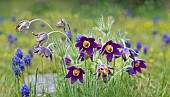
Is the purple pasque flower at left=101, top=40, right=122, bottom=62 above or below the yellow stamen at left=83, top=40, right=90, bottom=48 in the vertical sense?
below

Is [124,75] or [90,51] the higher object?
[90,51]

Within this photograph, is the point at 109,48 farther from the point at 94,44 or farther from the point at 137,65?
the point at 137,65

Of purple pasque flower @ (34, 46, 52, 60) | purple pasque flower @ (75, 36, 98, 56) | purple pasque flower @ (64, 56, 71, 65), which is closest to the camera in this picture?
purple pasque flower @ (75, 36, 98, 56)

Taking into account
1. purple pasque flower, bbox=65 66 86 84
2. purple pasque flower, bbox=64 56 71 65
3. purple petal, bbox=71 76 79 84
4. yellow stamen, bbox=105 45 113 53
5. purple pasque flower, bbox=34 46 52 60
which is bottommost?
purple petal, bbox=71 76 79 84

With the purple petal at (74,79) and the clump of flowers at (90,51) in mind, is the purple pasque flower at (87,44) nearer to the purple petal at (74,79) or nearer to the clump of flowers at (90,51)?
the clump of flowers at (90,51)

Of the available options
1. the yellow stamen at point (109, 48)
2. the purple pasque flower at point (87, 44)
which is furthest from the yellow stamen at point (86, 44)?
the yellow stamen at point (109, 48)

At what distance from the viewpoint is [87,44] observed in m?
2.46

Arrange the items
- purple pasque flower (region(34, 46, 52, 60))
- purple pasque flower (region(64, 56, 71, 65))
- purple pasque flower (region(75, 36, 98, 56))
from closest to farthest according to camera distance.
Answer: purple pasque flower (region(75, 36, 98, 56))
purple pasque flower (region(34, 46, 52, 60))
purple pasque flower (region(64, 56, 71, 65))

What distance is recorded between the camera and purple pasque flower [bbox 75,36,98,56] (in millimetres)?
2449

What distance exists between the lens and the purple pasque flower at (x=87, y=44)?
2.45 metres

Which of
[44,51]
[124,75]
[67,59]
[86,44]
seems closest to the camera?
[86,44]

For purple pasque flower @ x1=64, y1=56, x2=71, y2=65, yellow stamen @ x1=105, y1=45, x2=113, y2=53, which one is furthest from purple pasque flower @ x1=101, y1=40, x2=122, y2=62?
purple pasque flower @ x1=64, y1=56, x2=71, y2=65

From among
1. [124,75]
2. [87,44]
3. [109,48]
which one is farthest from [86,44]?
[124,75]

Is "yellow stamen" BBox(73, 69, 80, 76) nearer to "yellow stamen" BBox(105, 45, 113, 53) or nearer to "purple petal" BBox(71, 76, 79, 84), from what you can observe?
"purple petal" BBox(71, 76, 79, 84)
